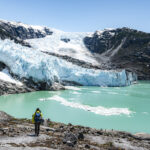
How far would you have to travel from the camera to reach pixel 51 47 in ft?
362

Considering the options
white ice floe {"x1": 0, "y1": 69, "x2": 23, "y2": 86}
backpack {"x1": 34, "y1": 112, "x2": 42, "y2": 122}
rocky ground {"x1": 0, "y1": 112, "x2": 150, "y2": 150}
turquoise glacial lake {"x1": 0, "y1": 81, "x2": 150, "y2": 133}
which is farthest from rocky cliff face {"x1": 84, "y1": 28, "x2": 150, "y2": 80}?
backpack {"x1": 34, "y1": 112, "x2": 42, "y2": 122}

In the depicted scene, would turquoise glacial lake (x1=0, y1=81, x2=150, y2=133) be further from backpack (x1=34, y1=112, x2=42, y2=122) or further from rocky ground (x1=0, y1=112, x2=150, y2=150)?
backpack (x1=34, y1=112, x2=42, y2=122)

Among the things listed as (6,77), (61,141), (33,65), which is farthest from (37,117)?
(33,65)

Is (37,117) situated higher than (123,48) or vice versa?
(123,48)

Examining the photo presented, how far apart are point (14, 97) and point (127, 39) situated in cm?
9342

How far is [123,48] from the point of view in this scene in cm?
10644

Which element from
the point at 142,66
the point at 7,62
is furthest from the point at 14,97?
the point at 142,66

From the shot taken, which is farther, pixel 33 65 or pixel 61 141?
pixel 33 65

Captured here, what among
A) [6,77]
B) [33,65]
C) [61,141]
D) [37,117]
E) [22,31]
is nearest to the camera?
[61,141]

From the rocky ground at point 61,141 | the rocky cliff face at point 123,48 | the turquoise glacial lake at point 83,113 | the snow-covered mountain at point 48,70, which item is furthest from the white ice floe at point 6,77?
the rocky cliff face at point 123,48

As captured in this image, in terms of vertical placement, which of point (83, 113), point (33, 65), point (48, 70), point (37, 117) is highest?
point (33, 65)

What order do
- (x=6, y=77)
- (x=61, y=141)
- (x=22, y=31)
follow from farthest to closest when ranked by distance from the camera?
(x=22, y=31)
(x=6, y=77)
(x=61, y=141)

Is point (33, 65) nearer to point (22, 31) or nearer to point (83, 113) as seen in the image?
point (83, 113)

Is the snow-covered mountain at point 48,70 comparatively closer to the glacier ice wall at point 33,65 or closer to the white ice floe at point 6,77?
the glacier ice wall at point 33,65
